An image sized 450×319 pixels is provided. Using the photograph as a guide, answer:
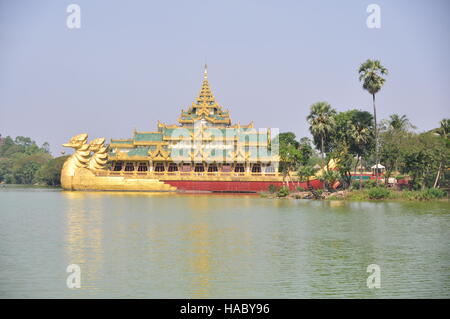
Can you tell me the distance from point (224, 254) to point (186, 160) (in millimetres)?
51822

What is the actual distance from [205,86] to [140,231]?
5899cm

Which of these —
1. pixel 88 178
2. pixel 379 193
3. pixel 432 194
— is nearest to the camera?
pixel 432 194

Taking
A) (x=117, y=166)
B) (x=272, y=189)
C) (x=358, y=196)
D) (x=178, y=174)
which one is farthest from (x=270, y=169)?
(x=358, y=196)

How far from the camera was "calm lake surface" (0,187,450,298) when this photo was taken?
1773 centimetres

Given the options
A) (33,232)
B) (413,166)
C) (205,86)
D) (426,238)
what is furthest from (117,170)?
(426,238)

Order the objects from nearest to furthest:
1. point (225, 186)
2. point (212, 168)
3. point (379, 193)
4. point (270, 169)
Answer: point (379, 193)
point (225, 186)
point (270, 169)
point (212, 168)

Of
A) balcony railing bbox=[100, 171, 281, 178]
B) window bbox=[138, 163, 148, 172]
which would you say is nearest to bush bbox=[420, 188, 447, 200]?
balcony railing bbox=[100, 171, 281, 178]

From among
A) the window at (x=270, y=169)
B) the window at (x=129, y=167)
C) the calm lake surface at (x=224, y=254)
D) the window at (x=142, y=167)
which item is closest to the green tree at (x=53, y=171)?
the window at (x=129, y=167)

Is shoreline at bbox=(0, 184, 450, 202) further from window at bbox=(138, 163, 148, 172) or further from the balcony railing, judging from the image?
window at bbox=(138, 163, 148, 172)

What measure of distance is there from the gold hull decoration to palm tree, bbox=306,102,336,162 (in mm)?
18777

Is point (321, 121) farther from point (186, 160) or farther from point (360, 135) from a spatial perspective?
point (186, 160)

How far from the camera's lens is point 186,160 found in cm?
7488
